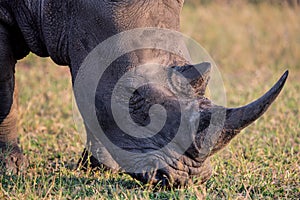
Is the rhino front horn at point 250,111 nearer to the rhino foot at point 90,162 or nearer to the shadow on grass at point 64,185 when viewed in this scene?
the shadow on grass at point 64,185

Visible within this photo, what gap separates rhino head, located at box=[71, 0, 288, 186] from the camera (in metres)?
3.83

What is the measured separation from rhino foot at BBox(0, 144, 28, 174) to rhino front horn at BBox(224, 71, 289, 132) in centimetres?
190

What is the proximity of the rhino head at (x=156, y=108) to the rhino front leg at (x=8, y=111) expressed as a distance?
756 millimetres

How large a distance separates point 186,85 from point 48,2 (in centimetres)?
127

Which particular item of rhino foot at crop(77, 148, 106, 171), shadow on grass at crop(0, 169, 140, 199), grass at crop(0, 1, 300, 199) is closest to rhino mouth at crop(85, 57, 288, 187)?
grass at crop(0, 1, 300, 199)

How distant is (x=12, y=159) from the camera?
17.4ft

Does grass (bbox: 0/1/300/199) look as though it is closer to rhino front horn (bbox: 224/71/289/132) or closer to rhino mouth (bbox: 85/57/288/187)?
rhino mouth (bbox: 85/57/288/187)

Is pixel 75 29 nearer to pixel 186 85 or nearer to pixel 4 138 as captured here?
pixel 186 85

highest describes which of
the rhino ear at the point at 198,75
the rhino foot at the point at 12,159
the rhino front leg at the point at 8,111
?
the rhino ear at the point at 198,75

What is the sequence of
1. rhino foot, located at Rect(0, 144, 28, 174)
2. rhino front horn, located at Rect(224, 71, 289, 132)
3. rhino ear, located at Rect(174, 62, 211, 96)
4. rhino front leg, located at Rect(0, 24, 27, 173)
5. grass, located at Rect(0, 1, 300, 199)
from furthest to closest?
1. rhino foot, located at Rect(0, 144, 28, 174)
2. rhino front leg, located at Rect(0, 24, 27, 173)
3. grass, located at Rect(0, 1, 300, 199)
4. rhino ear, located at Rect(174, 62, 211, 96)
5. rhino front horn, located at Rect(224, 71, 289, 132)

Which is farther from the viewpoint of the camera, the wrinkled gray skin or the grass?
the grass

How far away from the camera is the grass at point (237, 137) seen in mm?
4566

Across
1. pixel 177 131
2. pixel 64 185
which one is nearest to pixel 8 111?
pixel 64 185

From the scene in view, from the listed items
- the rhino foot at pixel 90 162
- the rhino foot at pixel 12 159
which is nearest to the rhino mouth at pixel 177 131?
the rhino foot at pixel 90 162
